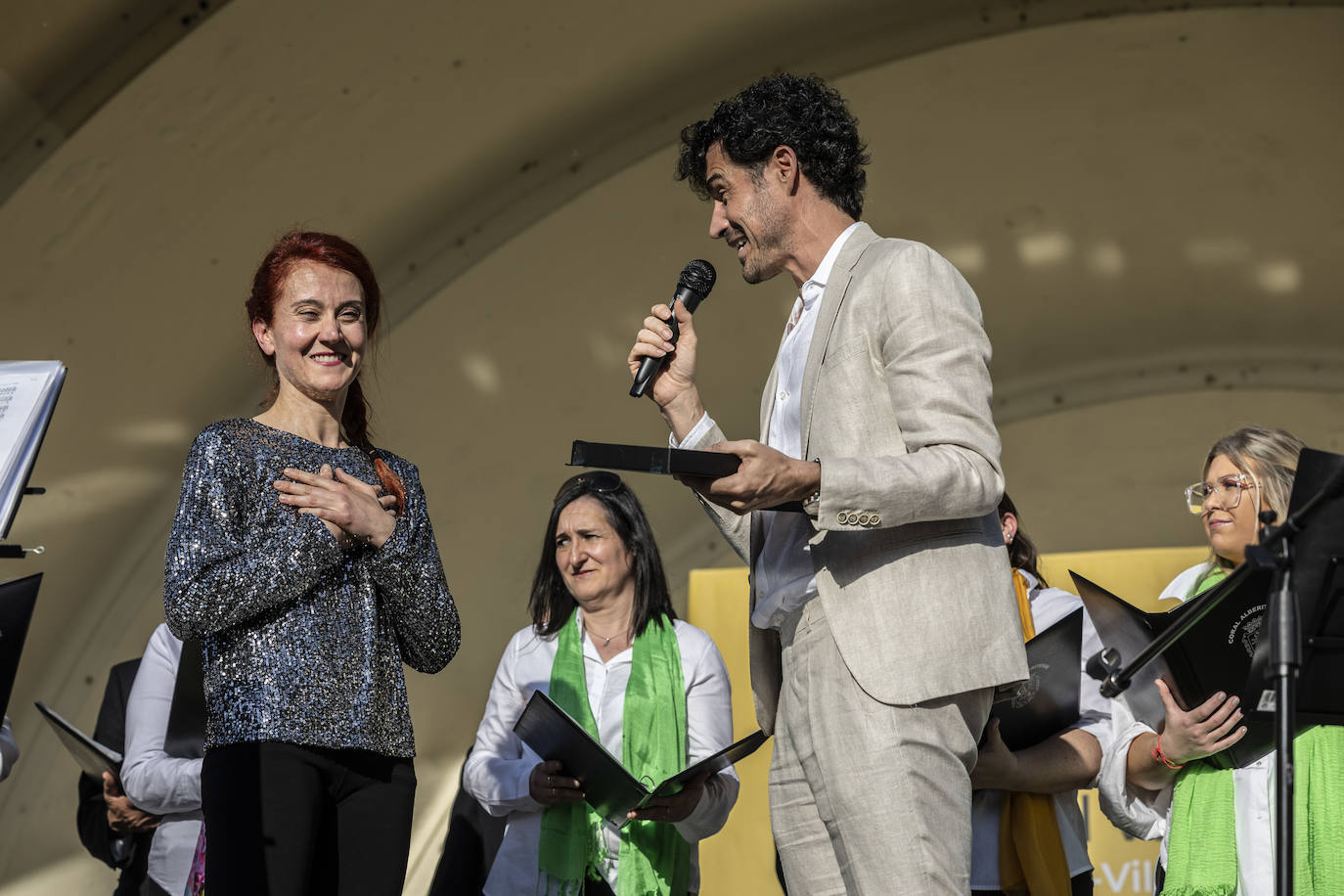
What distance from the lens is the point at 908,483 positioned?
1633 mm

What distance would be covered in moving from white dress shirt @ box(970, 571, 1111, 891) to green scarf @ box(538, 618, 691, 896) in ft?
2.15

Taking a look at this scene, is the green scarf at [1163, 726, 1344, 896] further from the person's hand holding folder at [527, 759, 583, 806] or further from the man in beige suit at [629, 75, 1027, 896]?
the person's hand holding folder at [527, 759, 583, 806]

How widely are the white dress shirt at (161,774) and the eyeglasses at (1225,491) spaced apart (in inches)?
88.4

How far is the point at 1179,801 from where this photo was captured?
2594 millimetres

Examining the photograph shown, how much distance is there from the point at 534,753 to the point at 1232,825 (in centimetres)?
147

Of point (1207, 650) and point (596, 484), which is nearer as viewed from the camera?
point (1207, 650)

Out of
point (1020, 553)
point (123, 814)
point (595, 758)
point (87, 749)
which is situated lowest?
point (123, 814)

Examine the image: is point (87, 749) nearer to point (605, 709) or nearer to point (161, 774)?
point (161, 774)

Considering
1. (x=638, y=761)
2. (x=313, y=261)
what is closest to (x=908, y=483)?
(x=313, y=261)

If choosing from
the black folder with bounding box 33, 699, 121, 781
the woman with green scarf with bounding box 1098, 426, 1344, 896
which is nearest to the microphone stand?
the woman with green scarf with bounding box 1098, 426, 1344, 896

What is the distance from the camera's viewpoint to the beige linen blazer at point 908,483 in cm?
165

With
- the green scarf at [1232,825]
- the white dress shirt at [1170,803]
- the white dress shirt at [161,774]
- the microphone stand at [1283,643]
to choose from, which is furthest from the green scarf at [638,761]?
the microphone stand at [1283,643]

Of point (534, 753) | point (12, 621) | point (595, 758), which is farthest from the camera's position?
point (534, 753)

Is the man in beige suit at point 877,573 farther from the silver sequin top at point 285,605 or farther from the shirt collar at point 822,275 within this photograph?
the silver sequin top at point 285,605
